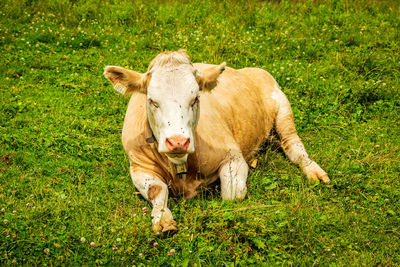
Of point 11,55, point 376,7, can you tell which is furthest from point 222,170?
point 376,7

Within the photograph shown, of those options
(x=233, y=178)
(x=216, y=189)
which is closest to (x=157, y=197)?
(x=216, y=189)

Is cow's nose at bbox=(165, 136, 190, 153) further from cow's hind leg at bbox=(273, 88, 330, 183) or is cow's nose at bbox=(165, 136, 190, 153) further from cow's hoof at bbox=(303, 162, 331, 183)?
cow's hind leg at bbox=(273, 88, 330, 183)

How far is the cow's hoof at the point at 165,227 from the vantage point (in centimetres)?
433

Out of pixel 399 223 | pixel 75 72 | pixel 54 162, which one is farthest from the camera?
pixel 75 72

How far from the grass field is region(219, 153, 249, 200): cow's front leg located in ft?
0.60

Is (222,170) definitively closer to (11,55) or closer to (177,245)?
(177,245)

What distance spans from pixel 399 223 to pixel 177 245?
2.63 meters

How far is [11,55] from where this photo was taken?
29.3 ft

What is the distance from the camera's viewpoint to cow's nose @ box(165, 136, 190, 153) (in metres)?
4.14

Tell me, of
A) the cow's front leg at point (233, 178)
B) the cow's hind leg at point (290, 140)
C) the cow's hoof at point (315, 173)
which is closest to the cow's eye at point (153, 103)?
the cow's front leg at point (233, 178)

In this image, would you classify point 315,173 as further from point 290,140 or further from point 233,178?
point 233,178

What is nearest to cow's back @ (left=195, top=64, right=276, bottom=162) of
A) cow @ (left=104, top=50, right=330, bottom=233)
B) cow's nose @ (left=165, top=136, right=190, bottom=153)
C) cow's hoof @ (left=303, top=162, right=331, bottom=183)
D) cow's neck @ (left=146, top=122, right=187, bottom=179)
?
cow @ (left=104, top=50, right=330, bottom=233)

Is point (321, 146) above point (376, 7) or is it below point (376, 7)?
below

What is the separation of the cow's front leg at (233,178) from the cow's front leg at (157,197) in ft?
2.45
